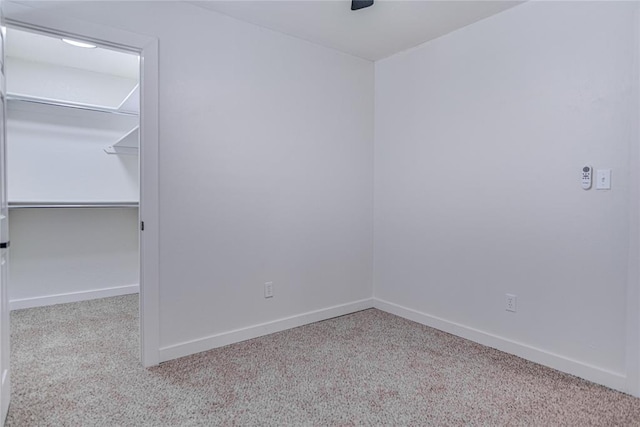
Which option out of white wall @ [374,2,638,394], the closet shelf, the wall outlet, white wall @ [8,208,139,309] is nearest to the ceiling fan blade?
white wall @ [374,2,638,394]

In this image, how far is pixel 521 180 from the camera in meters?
2.35

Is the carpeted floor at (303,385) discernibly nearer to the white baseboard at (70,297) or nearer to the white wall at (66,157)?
the white baseboard at (70,297)

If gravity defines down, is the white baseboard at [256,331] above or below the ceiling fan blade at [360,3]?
below

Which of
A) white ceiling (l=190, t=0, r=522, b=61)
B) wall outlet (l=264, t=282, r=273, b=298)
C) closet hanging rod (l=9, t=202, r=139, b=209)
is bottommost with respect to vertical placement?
wall outlet (l=264, t=282, r=273, b=298)

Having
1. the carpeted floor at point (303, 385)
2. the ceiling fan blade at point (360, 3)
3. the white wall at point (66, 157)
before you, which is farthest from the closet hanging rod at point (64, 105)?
the ceiling fan blade at point (360, 3)

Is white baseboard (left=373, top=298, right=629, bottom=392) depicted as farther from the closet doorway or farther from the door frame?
the closet doorway

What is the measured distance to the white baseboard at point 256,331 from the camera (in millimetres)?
2330

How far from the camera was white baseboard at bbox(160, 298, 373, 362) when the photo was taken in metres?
2.33

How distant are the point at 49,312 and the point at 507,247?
3.82 m

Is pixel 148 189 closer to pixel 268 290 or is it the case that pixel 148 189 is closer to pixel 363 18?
pixel 268 290

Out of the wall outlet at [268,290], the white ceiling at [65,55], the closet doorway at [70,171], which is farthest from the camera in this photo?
the closet doorway at [70,171]

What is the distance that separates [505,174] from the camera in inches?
95.8

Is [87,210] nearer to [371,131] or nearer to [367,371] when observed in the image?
[371,131]

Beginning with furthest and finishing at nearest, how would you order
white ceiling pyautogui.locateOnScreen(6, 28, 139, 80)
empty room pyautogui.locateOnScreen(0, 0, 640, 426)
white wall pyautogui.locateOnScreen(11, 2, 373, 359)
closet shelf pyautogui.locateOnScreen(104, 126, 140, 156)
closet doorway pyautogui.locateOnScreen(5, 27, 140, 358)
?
closet shelf pyautogui.locateOnScreen(104, 126, 140, 156)
closet doorway pyautogui.locateOnScreen(5, 27, 140, 358)
white ceiling pyautogui.locateOnScreen(6, 28, 139, 80)
white wall pyautogui.locateOnScreen(11, 2, 373, 359)
empty room pyautogui.locateOnScreen(0, 0, 640, 426)
